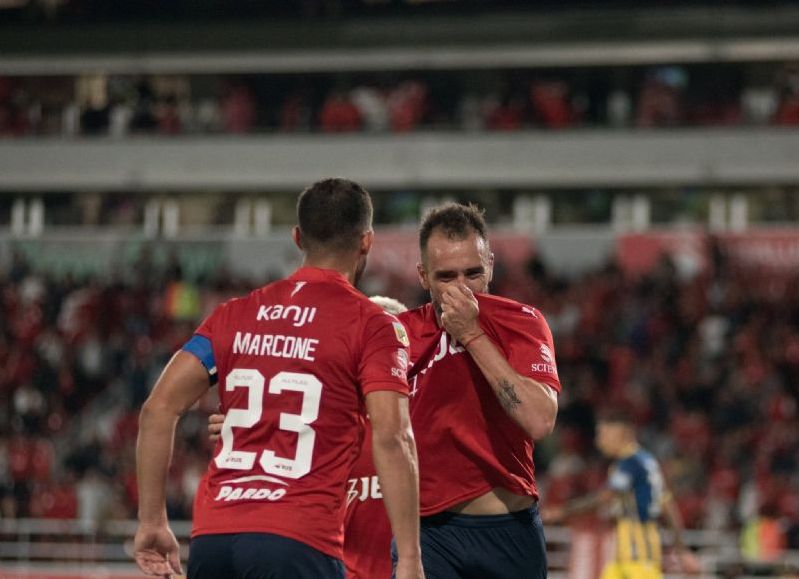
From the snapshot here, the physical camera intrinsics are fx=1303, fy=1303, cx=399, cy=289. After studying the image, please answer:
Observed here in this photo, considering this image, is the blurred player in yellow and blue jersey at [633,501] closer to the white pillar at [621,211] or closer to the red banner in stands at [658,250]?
the red banner in stands at [658,250]

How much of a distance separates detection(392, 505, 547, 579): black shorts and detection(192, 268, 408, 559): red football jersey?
86 centimetres

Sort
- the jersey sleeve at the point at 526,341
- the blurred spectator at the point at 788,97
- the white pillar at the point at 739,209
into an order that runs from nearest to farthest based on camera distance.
Result: the jersey sleeve at the point at 526,341, the blurred spectator at the point at 788,97, the white pillar at the point at 739,209

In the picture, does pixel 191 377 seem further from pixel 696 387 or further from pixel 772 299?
pixel 772 299

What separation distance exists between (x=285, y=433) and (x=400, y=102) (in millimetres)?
22739

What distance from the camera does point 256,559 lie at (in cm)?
373

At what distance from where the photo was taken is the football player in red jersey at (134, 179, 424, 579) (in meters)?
3.79

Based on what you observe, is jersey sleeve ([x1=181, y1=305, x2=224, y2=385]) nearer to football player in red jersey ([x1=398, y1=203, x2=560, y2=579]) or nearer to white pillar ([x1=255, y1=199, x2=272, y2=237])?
football player in red jersey ([x1=398, y1=203, x2=560, y2=579])

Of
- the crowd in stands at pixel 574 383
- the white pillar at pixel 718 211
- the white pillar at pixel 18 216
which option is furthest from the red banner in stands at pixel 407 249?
the white pillar at pixel 18 216

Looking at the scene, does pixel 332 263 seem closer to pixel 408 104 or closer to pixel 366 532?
pixel 366 532

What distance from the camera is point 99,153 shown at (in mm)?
26516

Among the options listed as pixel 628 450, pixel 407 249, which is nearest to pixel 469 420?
pixel 628 450

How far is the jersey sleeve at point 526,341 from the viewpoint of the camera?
4570 millimetres

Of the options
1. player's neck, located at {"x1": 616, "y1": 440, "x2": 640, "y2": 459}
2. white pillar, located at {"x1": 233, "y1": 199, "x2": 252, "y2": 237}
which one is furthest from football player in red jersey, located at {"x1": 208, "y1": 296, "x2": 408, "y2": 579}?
white pillar, located at {"x1": 233, "y1": 199, "x2": 252, "y2": 237}

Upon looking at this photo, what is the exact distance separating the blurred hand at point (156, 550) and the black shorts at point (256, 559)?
0.60ft
